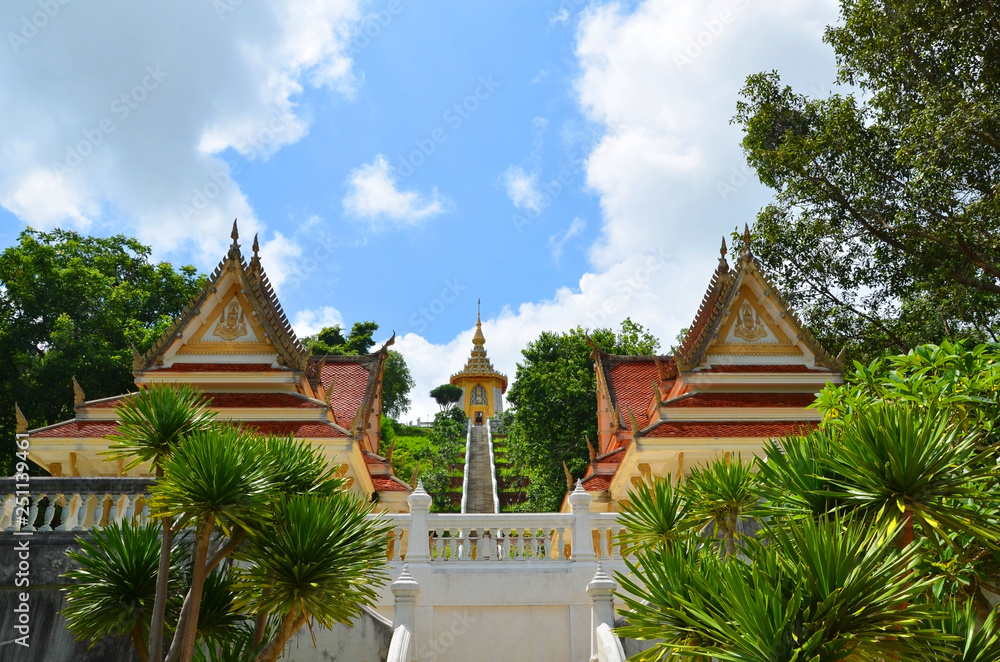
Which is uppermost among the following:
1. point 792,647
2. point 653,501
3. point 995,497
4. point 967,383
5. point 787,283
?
point 787,283

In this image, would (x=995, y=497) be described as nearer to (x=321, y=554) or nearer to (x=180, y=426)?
(x=321, y=554)

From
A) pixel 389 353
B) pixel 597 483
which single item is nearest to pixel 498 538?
pixel 597 483

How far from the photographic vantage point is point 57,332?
83.1ft

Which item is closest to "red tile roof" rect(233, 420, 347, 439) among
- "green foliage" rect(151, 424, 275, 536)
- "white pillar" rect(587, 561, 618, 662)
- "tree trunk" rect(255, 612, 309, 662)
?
"white pillar" rect(587, 561, 618, 662)

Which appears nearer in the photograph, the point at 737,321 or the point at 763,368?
the point at 763,368

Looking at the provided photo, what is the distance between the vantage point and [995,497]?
596 centimetres

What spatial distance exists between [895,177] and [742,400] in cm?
619

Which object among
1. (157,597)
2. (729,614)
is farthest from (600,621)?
(157,597)

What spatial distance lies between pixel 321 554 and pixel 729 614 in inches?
143

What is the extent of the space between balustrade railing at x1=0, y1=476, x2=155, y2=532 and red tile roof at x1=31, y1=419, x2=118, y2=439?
5.40 meters

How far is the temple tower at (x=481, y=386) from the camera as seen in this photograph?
69250 millimetres

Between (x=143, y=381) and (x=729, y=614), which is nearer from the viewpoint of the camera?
(x=729, y=614)

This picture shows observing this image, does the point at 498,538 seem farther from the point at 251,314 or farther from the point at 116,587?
the point at 251,314

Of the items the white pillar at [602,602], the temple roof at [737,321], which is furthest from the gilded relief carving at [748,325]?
the white pillar at [602,602]
